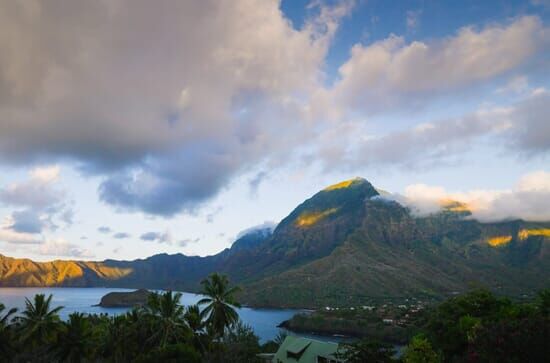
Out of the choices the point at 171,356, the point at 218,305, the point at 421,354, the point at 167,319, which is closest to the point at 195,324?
the point at 218,305

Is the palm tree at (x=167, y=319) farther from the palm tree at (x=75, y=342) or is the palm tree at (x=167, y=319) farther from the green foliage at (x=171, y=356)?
the palm tree at (x=75, y=342)

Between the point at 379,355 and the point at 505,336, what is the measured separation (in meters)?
26.7

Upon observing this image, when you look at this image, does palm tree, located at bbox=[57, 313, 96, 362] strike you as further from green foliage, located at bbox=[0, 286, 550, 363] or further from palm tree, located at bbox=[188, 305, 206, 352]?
palm tree, located at bbox=[188, 305, 206, 352]

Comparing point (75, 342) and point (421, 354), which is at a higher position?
point (75, 342)

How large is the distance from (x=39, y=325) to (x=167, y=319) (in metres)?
17.0

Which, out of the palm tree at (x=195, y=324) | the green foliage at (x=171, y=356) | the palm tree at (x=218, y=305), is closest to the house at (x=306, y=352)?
the palm tree at (x=218, y=305)

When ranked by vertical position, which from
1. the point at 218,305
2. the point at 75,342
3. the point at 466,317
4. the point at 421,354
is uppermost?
the point at 218,305

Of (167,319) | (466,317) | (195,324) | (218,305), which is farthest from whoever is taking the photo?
(195,324)

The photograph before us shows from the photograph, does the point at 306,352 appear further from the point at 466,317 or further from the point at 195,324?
the point at 466,317

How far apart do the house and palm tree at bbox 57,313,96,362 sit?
29.2 meters

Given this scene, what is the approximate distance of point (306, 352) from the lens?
2682 inches

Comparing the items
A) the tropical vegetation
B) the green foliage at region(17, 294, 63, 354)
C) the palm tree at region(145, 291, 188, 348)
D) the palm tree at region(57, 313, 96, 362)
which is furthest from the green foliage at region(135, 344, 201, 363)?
the green foliage at region(17, 294, 63, 354)

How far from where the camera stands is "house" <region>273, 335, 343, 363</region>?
2606 inches

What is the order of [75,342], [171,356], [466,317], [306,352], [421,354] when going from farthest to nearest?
1. [306,352]
2. [75,342]
3. [466,317]
4. [171,356]
5. [421,354]
